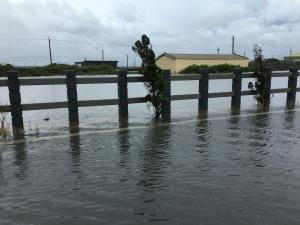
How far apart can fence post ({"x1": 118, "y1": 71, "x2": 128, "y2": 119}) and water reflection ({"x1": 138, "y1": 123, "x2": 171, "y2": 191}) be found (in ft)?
5.75

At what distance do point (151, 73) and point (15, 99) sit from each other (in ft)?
12.4

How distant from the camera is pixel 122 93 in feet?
36.0

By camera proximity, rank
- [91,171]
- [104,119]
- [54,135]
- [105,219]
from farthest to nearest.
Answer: [104,119] → [54,135] → [91,171] → [105,219]

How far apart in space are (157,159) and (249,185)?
1.83 meters

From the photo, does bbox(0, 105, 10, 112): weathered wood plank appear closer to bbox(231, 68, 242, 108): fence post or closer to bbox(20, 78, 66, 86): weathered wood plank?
bbox(20, 78, 66, 86): weathered wood plank

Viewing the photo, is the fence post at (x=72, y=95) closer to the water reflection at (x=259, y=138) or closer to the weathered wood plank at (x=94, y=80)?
the weathered wood plank at (x=94, y=80)

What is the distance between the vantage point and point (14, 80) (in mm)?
9359

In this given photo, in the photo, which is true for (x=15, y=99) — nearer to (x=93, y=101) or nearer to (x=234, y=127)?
(x=93, y=101)

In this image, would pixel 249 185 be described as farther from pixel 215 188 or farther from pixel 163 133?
pixel 163 133

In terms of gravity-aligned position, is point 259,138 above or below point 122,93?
below

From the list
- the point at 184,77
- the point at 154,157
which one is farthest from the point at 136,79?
the point at 154,157

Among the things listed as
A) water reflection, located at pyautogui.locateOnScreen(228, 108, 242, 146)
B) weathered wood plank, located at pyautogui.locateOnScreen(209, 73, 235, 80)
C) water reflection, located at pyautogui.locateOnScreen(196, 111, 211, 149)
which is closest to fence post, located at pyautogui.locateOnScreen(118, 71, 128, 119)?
water reflection, located at pyautogui.locateOnScreen(196, 111, 211, 149)

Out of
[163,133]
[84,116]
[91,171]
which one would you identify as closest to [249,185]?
[91,171]

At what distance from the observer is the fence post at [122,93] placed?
10875mm
